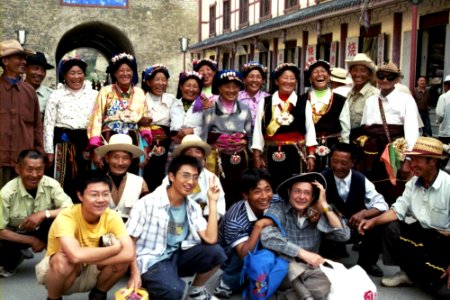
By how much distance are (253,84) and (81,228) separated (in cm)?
287

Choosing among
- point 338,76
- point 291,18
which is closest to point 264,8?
point 291,18

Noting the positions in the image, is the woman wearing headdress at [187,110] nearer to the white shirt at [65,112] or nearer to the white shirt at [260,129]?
the white shirt at [260,129]

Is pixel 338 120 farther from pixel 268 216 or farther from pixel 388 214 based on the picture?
pixel 268 216

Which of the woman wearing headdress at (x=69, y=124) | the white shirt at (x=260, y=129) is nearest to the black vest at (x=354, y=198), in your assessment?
the white shirt at (x=260, y=129)

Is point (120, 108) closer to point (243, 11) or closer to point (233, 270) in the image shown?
point (233, 270)

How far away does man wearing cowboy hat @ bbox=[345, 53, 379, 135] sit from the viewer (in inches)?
227

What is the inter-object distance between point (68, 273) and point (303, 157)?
2506 mm

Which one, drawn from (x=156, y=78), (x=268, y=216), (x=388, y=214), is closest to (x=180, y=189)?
(x=268, y=216)

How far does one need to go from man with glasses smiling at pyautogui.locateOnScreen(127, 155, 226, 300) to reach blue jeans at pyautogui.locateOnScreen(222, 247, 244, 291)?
0.92 feet

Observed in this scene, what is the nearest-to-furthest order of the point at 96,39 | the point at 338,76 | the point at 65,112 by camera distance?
1. the point at 65,112
2. the point at 338,76
3. the point at 96,39

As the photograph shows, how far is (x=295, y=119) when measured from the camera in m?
5.46

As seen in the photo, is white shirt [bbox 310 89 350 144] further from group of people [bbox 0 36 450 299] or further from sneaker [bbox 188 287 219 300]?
sneaker [bbox 188 287 219 300]

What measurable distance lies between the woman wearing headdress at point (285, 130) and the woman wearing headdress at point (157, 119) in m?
0.85

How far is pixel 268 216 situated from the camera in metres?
4.20
